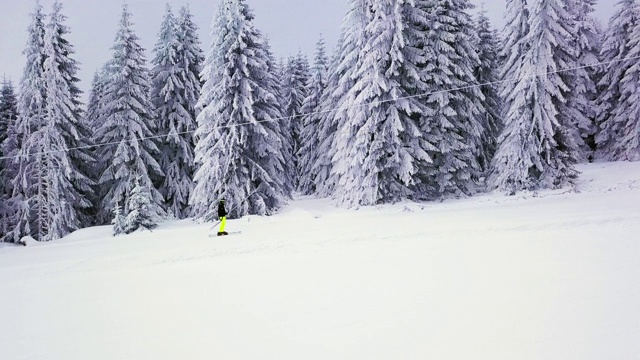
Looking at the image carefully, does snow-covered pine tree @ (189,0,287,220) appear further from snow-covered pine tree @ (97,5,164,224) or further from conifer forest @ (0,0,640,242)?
snow-covered pine tree @ (97,5,164,224)

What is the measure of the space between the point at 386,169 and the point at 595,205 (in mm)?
9340

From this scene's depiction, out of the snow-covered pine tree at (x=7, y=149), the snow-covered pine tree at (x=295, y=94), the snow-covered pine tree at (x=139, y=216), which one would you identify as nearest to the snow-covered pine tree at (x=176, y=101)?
the snow-covered pine tree at (x=139, y=216)

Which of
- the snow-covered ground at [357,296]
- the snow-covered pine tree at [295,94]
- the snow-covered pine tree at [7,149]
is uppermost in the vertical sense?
the snow-covered pine tree at [295,94]

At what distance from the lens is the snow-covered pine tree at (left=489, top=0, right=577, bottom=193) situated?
20625mm

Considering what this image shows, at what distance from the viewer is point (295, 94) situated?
133 feet

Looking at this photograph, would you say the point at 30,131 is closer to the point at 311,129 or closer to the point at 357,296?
the point at 311,129

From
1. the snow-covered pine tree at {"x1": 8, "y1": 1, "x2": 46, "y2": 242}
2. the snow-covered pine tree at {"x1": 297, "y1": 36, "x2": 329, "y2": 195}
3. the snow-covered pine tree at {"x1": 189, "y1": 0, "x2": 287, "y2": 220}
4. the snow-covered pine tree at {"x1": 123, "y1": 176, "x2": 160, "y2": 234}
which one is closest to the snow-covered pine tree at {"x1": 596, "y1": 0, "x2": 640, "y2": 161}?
the snow-covered pine tree at {"x1": 297, "y1": 36, "x2": 329, "y2": 195}

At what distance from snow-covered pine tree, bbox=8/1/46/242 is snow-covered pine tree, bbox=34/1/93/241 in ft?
1.46

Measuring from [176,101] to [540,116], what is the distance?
77.2 feet

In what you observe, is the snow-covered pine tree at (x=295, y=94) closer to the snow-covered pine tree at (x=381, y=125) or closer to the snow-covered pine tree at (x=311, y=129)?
the snow-covered pine tree at (x=311, y=129)

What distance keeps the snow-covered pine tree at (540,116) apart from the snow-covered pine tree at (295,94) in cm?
2248

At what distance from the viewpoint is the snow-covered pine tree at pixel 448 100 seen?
68.9ft

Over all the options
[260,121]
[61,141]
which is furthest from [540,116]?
[61,141]

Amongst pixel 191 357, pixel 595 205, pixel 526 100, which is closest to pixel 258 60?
pixel 526 100
